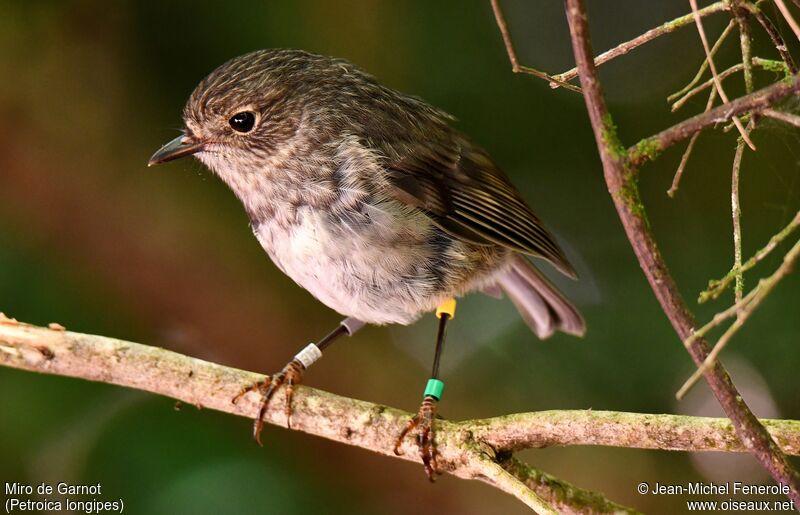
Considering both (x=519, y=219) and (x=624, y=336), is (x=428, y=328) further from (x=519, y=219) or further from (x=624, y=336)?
(x=519, y=219)

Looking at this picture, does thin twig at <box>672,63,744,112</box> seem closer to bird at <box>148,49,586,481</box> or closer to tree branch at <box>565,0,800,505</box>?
tree branch at <box>565,0,800,505</box>

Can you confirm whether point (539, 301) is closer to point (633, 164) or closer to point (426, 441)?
point (426, 441)

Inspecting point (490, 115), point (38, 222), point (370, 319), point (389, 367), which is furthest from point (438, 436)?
point (38, 222)

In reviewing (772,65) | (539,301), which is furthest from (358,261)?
(772,65)

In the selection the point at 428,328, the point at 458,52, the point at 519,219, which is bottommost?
the point at 519,219

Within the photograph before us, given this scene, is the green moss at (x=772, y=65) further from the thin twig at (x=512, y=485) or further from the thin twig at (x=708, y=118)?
the thin twig at (x=512, y=485)

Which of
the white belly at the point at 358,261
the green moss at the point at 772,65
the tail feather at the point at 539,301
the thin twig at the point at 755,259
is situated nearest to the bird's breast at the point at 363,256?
the white belly at the point at 358,261
